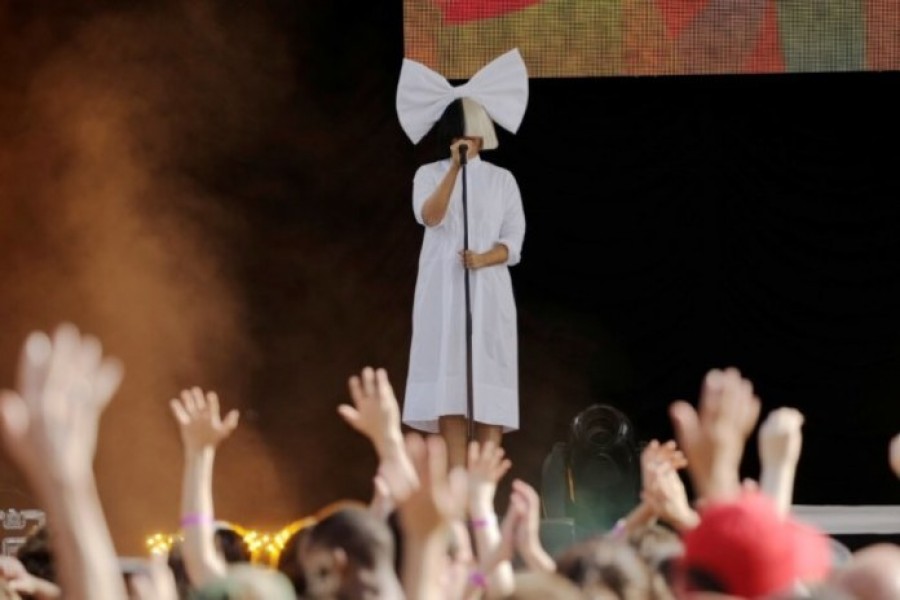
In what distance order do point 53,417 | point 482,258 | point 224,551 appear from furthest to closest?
1. point 482,258
2. point 224,551
3. point 53,417

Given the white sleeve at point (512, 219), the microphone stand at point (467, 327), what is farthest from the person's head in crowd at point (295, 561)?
the white sleeve at point (512, 219)

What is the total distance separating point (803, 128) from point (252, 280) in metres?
2.73

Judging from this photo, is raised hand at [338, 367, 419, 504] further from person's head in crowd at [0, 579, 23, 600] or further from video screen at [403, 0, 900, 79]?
video screen at [403, 0, 900, 79]

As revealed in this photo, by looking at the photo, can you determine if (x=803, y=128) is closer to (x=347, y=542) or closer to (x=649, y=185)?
(x=649, y=185)

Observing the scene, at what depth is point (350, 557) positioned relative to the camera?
2611 millimetres

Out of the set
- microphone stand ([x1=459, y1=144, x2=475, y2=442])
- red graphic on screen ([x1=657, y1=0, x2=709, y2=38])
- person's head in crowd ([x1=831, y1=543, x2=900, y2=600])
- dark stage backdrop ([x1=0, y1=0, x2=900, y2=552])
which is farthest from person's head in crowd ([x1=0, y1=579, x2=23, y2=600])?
red graphic on screen ([x1=657, y1=0, x2=709, y2=38])

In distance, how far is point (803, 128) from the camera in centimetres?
847

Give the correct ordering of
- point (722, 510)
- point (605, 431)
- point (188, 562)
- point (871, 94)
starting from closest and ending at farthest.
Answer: point (722, 510) < point (188, 562) < point (605, 431) < point (871, 94)

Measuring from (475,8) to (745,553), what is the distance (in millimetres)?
5896

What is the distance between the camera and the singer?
22.5ft

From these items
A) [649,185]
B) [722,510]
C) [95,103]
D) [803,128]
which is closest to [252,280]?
[95,103]

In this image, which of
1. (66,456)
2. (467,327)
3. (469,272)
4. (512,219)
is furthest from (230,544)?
(512,219)

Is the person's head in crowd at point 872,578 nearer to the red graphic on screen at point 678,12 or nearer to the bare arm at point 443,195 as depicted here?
the bare arm at point 443,195

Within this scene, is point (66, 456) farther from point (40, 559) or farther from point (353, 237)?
point (353, 237)
